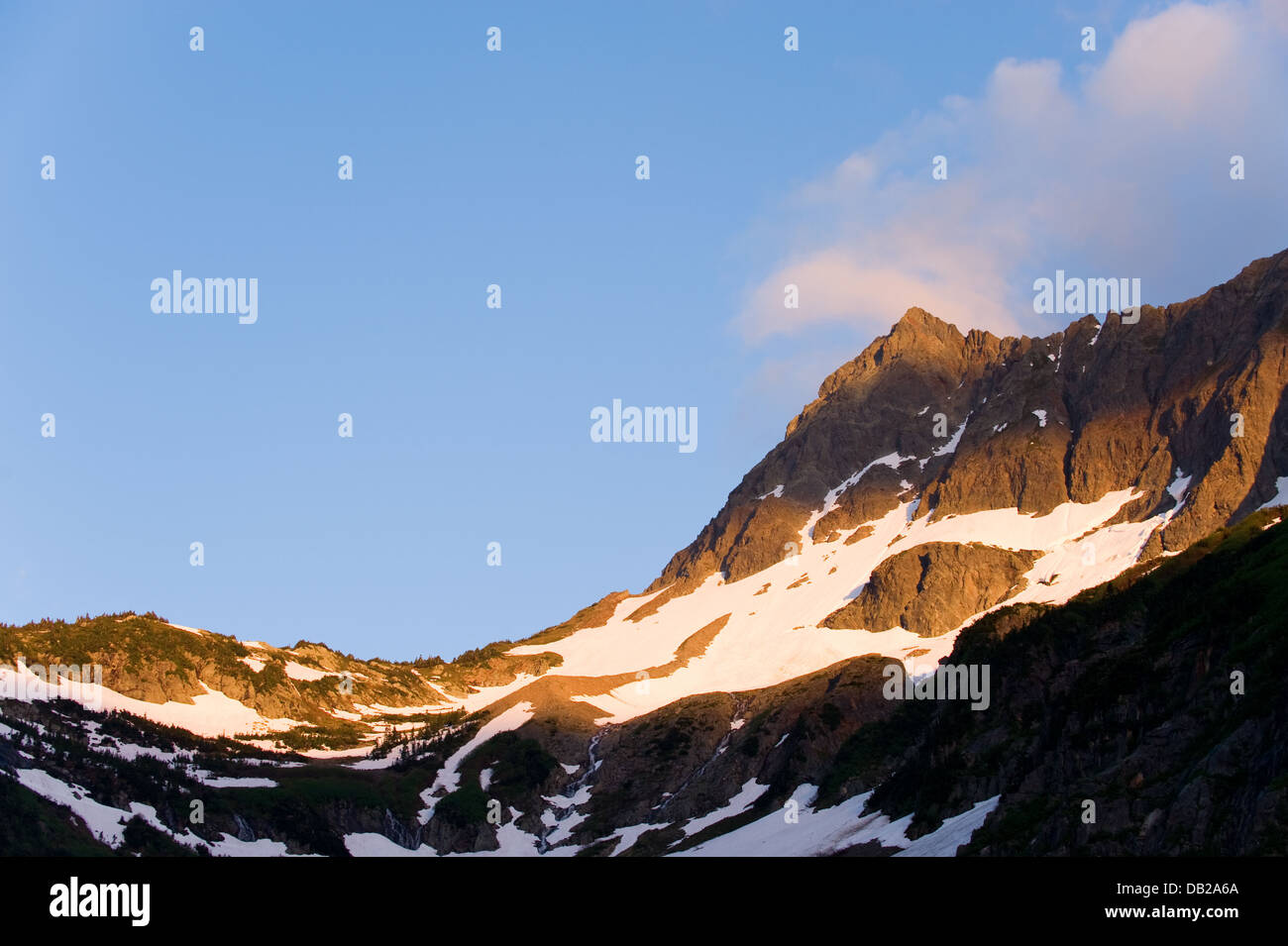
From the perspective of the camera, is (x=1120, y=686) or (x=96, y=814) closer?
(x=1120, y=686)

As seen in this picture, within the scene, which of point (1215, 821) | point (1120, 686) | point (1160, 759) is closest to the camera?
point (1215, 821)
